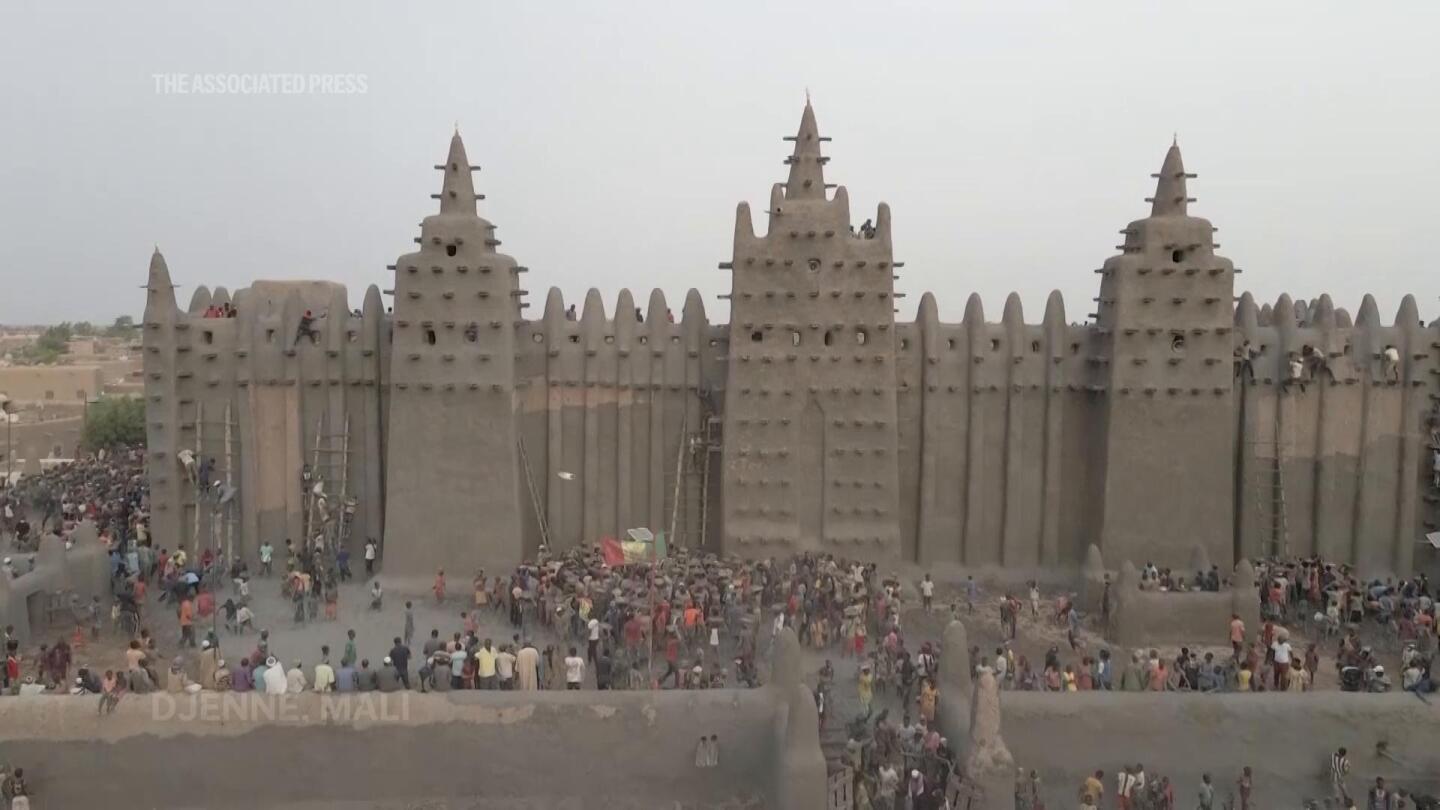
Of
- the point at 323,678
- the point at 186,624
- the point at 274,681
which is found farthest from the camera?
the point at 186,624

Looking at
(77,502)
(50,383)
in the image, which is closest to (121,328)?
(50,383)

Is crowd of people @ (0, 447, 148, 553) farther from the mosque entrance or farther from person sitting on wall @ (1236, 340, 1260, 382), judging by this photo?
person sitting on wall @ (1236, 340, 1260, 382)

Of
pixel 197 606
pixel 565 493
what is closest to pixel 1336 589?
pixel 565 493

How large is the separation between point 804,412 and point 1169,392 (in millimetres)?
8072

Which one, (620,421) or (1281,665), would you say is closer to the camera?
(1281,665)

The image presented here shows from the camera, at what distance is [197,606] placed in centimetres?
1855

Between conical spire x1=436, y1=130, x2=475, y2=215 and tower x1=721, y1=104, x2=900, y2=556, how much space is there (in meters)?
5.91

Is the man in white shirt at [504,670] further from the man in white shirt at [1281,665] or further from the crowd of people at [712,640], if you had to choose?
the man in white shirt at [1281,665]

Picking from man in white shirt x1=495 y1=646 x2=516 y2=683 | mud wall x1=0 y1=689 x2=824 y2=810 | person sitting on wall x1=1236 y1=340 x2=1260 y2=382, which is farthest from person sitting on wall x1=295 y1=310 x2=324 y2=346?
person sitting on wall x1=1236 y1=340 x2=1260 y2=382

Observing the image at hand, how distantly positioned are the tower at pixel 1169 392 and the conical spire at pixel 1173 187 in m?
0.02

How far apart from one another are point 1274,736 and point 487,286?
653 inches

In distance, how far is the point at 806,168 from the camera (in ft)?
75.5

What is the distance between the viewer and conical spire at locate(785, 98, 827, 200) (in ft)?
75.5

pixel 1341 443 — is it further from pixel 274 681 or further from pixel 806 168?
pixel 274 681
